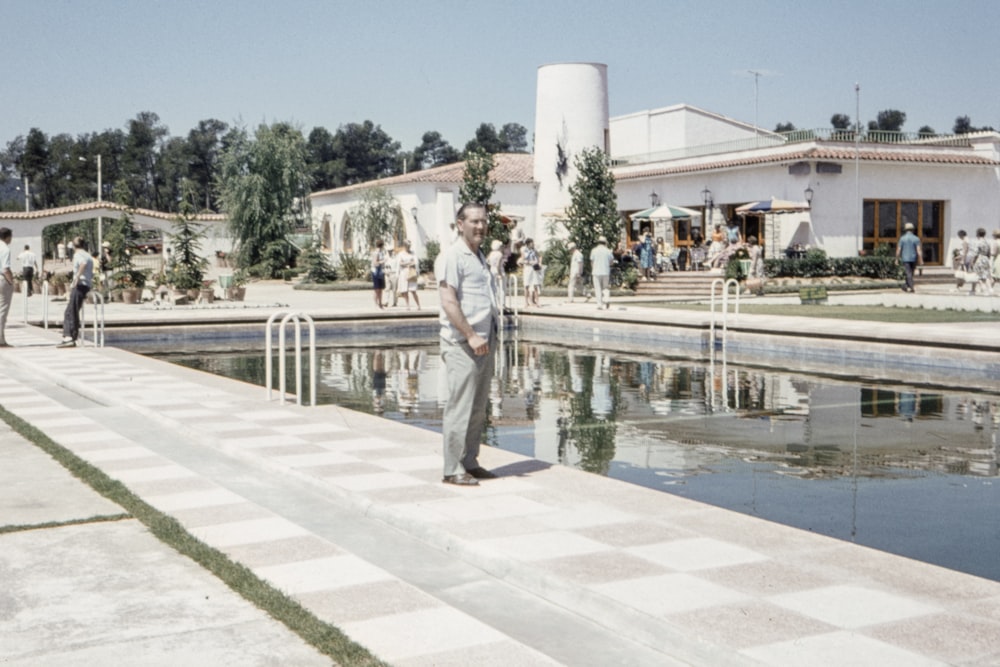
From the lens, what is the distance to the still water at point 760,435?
6898mm

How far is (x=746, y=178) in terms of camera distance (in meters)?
34.2

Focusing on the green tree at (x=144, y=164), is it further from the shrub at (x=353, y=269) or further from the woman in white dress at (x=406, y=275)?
the woman in white dress at (x=406, y=275)

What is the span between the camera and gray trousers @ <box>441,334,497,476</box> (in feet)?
20.8

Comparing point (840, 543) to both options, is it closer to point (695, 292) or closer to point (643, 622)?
point (643, 622)

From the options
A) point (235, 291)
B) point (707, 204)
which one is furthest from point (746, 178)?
point (235, 291)

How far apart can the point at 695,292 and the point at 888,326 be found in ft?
44.2

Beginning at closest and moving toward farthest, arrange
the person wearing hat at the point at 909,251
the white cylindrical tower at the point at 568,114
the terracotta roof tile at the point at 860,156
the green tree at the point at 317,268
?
1. the person wearing hat at the point at 909,251
2. the terracotta roof tile at the point at 860,156
3. the green tree at the point at 317,268
4. the white cylindrical tower at the point at 568,114

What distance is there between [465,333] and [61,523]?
7.71 ft

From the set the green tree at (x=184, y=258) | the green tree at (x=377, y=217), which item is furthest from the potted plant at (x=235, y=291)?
the green tree at (x=377, y=217)

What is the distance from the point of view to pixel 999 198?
35.0 meters

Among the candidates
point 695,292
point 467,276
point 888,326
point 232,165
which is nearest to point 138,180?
point 232,165

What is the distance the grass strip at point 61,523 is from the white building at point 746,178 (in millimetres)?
28569

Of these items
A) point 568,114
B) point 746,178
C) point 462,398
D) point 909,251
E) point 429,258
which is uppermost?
point 568,114

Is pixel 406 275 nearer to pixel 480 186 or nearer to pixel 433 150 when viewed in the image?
pixel 480 186
